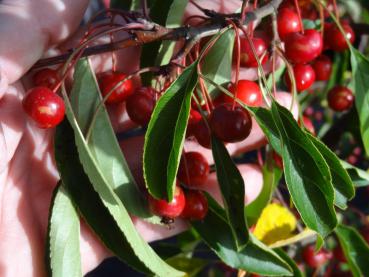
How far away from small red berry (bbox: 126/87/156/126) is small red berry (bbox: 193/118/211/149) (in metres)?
0.09

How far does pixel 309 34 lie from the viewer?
109 centimetres

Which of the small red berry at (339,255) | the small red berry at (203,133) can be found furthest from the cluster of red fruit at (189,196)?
the small red berry at (339,255)

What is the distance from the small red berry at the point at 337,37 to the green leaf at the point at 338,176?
0.40 meters

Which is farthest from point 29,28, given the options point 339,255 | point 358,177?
point 339,255

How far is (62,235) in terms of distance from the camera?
3.32 feet

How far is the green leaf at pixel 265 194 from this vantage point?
1.25 meters

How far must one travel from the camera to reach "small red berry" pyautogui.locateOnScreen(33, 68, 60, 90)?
1.04 metres

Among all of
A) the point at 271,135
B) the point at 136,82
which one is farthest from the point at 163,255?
the point at 271,135

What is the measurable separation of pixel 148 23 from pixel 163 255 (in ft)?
2.08

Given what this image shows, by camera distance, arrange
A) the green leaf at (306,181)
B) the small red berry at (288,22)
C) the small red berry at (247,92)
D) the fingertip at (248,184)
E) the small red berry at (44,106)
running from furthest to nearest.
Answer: the fingertip at (248,184) < the small red berry at (288,22) < the small red berry at (247,92) < the small red berry at (44,106) < the green leaf at (306,181)

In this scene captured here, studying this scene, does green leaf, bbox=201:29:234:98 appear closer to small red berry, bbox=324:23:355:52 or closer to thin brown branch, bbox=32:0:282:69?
thin brown branch, bbox=32:0:282:69

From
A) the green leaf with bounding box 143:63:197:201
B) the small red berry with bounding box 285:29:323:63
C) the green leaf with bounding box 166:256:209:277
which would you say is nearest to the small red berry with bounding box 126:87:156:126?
the green leaf with bounding box 143:63:197:201

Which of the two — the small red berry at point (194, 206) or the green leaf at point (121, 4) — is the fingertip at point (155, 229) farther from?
the green leaf at point (121, 4)

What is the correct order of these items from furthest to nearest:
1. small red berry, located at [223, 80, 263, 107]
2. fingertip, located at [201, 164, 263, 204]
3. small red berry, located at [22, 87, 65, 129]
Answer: fingertip, located at [201, 164, 263, 204], small red berry, located at [223, 80, 263, 107], small red berry, located at [22, 87, 65, 129]
